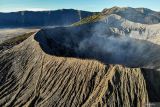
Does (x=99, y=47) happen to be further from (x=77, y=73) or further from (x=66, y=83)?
(x=66, y=83)

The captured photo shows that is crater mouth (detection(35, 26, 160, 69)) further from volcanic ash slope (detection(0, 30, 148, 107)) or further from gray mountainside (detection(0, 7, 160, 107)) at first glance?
volcanic ash slope (detection(0, 30, 148, 107))

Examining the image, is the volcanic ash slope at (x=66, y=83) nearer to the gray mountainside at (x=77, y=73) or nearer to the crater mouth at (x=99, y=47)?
the gray mountainside at (x=77, y=73)

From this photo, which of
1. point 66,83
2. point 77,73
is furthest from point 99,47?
point 66,83

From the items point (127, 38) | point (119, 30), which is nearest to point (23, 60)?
point (127, 38)

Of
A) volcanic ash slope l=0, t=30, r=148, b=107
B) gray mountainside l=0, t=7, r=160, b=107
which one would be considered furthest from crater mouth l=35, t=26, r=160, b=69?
volcanic ash slope l=0, t=30, r=148, b=107

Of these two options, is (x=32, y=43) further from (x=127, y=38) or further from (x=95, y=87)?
(x=127, y=38)

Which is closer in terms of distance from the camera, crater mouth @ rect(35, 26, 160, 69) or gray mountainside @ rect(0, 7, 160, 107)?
gray mountainside @ rect(0, 7, 160, 107)

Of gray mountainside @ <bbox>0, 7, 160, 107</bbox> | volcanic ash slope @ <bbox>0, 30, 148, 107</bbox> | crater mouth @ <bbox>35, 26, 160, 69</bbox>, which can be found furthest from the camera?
crater mouth @ <bbox>35, 26, 160, 69</bbox>
